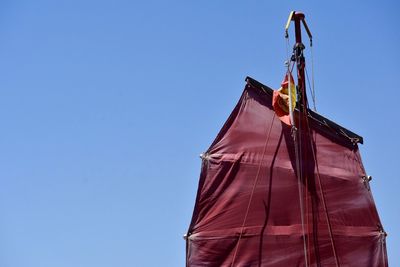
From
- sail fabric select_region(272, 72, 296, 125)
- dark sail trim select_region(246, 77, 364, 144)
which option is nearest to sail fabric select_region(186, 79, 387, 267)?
dark sail trim select_region(246, 77, 364, 144)

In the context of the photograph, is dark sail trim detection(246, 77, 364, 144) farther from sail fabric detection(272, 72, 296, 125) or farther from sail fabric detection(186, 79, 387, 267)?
sail fabric detection(272, 72, 296, 125)

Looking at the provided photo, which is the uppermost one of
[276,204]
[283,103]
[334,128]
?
[283,103]

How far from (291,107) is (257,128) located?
1473 millimetres

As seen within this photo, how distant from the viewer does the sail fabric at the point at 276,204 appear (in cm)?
1269

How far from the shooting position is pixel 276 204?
43.0 ft

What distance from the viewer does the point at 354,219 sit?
12.9 metres

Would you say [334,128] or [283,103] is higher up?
[283,103]

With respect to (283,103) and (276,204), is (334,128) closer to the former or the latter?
(283,103)

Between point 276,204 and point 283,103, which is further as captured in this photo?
point 283,103

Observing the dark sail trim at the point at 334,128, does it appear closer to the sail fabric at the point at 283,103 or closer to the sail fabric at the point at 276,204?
the sail fabric at the point at 276,204

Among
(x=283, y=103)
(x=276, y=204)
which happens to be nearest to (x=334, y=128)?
(x=283, y=103)

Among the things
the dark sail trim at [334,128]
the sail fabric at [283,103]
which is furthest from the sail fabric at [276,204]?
the sail fabric at [283,103]

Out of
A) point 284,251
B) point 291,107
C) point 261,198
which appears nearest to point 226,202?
point 261,198

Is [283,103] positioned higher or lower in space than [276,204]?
higher
